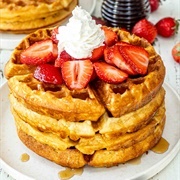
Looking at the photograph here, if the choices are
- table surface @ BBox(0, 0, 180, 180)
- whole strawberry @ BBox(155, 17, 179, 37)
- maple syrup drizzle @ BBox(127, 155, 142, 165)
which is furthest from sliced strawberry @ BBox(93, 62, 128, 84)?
whole strawberry @ BBox(155, 17, 179, 37)

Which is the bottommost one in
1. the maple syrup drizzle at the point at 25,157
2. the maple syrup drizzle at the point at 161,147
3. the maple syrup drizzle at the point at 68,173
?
the maple syrup drizzle at the point at 25,157

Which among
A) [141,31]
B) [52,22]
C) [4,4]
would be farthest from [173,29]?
[4,4]

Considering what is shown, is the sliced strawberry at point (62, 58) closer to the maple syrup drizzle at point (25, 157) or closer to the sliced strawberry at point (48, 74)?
the sliced strawberry at point (48, 74)

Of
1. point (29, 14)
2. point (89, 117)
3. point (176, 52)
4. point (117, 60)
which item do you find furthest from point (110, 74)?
point (29, 14)

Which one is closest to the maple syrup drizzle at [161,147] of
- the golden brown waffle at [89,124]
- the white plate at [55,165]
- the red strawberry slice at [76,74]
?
the white plate at [55,165]

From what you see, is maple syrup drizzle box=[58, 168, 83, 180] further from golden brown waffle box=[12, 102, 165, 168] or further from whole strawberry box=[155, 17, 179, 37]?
whole strawberry box=[155, 17, 179, 37]

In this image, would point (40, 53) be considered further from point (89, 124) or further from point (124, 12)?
point (124, 12)

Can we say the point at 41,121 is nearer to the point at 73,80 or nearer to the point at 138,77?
the point at 73,80
